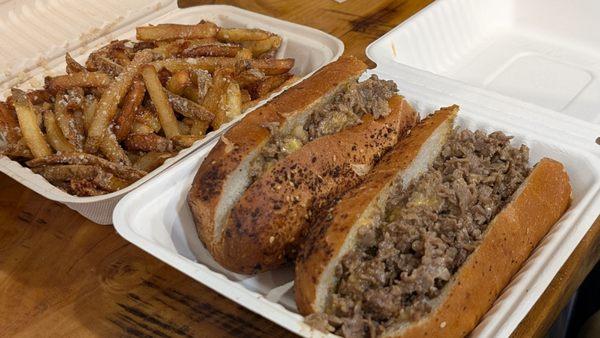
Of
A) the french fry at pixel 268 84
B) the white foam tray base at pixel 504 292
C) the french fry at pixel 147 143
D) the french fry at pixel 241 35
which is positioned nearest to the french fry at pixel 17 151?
the french fry at pixel 147 143

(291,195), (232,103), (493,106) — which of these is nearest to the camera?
(291,195)

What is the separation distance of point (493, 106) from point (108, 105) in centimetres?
149

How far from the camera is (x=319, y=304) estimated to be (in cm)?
156

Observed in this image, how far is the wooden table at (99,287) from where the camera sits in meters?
1.83

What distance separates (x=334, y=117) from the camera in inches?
80.3

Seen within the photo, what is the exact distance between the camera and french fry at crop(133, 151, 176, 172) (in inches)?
91.4

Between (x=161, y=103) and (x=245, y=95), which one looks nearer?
(x=161, y=103)

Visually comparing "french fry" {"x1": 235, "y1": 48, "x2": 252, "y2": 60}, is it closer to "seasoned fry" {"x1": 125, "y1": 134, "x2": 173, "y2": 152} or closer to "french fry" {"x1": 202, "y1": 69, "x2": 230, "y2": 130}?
"french fry" {"x1": 202, "y1": 69, "x2": 230, "y2": 130}

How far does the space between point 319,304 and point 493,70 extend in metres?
2.06

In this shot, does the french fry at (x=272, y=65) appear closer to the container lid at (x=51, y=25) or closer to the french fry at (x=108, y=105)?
the french fry at (x=108, y=105)

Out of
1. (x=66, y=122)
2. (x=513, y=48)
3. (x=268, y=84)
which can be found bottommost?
(x=513, y=48)

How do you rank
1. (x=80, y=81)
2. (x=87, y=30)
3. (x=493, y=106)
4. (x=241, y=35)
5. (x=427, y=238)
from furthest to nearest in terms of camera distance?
(x=87, y=30) < (x=241, y=35) < (x=80, y=81) < (x=493, y=106) < (x=427, y=238)

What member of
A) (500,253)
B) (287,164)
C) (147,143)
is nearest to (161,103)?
(147,143)

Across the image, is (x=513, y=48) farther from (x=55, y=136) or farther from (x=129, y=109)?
(x=55, y=136)
